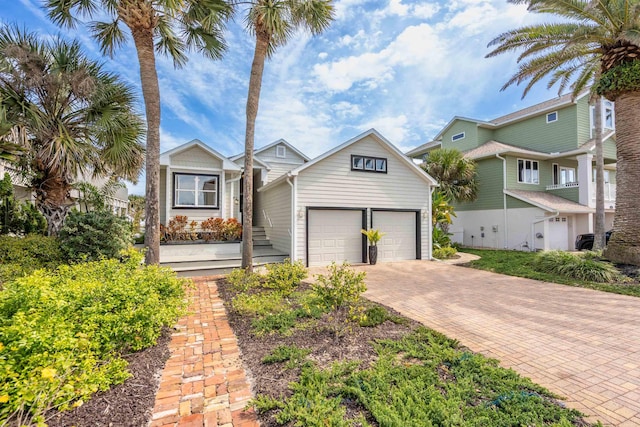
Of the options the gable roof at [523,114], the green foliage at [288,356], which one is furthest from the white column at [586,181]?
the green foliage at [288,356]

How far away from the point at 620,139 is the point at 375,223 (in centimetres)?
862

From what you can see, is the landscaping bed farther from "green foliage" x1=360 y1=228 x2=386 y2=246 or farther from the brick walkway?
"green foliage" x1=360 y1=228 x2=386 y2=246

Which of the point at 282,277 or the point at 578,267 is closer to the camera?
the point at 282,277

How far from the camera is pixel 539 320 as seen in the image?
5.31 meters

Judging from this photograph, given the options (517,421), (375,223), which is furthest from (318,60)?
(517,421)

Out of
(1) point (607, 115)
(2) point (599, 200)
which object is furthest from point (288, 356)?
(1) point (607, 115)

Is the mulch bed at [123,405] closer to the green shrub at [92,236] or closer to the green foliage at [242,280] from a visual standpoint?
the green foliage at [242,280]

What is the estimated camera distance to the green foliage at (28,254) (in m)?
6.57

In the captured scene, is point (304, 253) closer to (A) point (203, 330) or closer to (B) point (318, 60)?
(A) point (203, 330)

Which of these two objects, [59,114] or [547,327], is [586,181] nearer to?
[547,327]

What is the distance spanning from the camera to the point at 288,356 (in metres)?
3.67

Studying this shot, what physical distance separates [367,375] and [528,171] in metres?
20.9

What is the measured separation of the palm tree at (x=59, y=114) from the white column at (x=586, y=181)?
2278 centimetres

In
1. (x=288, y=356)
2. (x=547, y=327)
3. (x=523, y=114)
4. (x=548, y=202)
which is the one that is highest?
(x=523, y=114)
